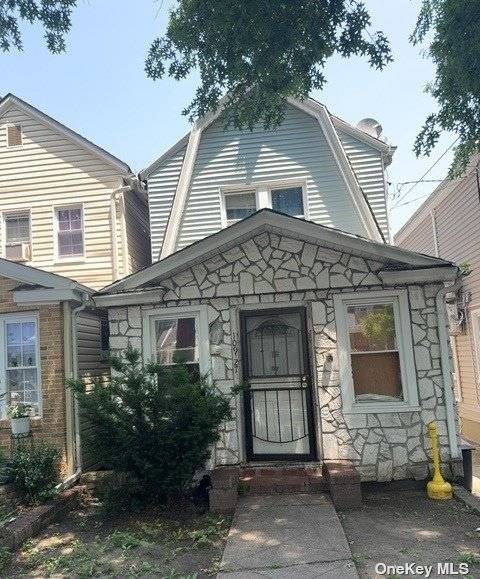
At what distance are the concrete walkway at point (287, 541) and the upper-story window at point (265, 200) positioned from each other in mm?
5795

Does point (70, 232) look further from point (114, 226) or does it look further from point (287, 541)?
point (287, 541)

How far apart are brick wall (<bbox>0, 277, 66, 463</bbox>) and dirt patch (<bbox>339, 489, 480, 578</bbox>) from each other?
413cm

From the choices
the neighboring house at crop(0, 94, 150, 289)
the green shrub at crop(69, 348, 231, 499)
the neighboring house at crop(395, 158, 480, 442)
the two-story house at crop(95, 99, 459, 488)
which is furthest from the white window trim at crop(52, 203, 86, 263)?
the neighboring house at crop(395, 158, 480, 442)

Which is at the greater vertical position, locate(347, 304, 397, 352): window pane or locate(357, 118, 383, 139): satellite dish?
locate(357, 118, 383, 139): satellite dish

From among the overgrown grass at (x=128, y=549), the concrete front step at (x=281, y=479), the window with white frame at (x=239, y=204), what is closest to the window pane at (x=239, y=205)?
the window with white frame at (x=239, y=204)

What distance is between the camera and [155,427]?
600 cm

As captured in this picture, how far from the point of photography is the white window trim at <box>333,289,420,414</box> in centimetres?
679

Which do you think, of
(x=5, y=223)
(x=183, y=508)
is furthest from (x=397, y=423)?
(x=5, y=223)

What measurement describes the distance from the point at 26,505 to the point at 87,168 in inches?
287

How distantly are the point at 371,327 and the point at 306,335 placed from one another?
3.05 ft

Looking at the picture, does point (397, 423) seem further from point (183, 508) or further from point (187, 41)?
point (187, 41)

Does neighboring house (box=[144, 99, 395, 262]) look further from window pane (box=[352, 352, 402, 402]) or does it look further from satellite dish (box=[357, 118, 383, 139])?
window pane (box=[352, 352, 402, 402])

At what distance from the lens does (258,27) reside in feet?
18.3

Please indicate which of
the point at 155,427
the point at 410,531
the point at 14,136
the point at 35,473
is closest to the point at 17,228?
the point at 14,136
